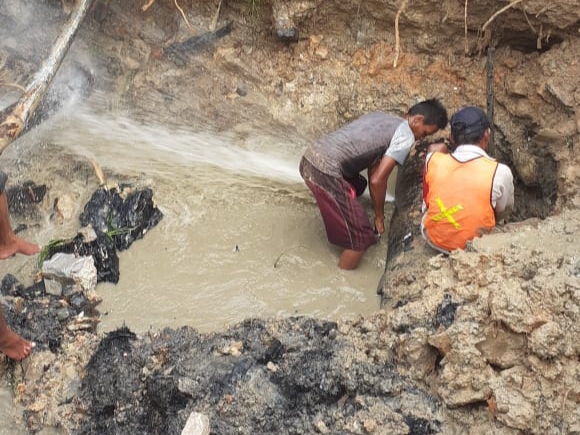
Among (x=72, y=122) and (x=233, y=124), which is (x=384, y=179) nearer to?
(x=233, y=124)

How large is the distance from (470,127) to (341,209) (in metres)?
1.02

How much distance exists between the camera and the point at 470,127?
386 cm

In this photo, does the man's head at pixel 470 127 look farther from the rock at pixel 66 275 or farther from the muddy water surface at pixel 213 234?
the rock at pixel 66 275

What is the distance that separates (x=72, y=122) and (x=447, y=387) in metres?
3.89

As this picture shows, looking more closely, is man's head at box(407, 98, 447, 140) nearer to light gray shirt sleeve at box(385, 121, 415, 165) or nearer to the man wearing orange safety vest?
light gray shirt sleeve at box(385, 121, 415, 165)

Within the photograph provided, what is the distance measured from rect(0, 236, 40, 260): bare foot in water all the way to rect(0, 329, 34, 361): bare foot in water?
619 millimetres

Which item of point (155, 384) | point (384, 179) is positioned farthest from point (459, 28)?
point (155, 384)

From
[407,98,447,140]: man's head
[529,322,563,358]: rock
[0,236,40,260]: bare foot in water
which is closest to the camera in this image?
[529,322,563,358]: rock

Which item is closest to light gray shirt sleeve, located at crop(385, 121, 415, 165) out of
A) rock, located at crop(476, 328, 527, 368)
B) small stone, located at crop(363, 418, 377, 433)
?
rock, located at crop(476, 328, 527, 368)

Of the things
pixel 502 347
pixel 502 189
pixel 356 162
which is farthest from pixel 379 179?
pixel 502 347

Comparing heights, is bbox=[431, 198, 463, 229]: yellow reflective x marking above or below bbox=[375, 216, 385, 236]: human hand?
above

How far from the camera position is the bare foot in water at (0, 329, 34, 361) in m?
3.61

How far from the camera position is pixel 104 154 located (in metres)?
5.23

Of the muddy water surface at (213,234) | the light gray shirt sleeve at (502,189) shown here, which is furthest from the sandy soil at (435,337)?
the muddy water surface at (213,234)
